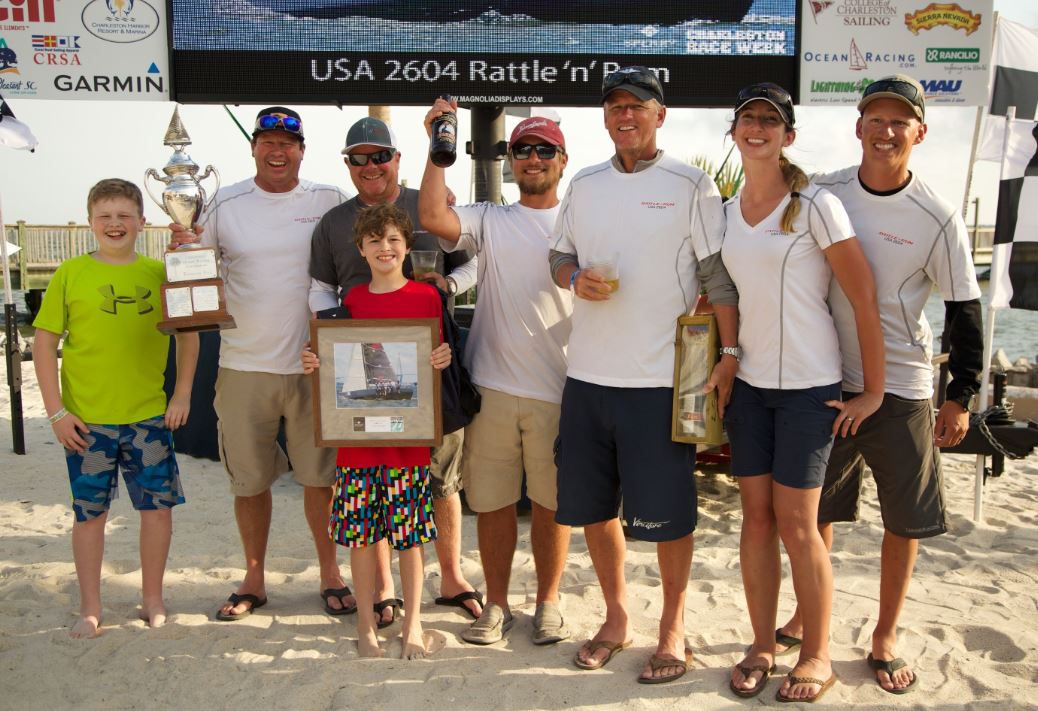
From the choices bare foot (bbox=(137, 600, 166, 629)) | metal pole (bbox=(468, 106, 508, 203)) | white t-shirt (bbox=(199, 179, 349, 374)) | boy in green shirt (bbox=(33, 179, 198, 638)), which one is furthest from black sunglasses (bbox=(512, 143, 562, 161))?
metal pole (bbox=(468, 106, 508, 203))

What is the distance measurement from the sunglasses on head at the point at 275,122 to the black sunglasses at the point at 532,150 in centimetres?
102

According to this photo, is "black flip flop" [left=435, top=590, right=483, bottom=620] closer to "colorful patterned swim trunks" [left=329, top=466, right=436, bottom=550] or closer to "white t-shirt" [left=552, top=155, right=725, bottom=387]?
"colorful patterned swim trunks" [left=329, top=466, right=436, bottom=550]

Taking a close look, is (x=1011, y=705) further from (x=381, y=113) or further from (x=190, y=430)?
(x=381, y=113)

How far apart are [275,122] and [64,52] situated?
123 inches

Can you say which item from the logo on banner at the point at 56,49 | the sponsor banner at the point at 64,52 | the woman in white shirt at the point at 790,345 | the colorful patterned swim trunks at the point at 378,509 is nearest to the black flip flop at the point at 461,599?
the colorful patterned swim trunks at the point at 378,509

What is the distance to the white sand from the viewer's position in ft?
10.9

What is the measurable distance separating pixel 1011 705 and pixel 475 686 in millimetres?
1904

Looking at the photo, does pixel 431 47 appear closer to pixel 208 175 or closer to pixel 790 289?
pixel 208 175

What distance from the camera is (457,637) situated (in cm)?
387

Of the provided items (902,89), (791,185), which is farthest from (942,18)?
(791,185)

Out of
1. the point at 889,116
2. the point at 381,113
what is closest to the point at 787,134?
the point at 889,116

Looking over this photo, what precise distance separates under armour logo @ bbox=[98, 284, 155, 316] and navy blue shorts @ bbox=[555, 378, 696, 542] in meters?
1.78

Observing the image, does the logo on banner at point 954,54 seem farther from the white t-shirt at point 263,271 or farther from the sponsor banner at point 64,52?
the sponsor banner at point 64,52

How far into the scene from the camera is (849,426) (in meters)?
3.18
